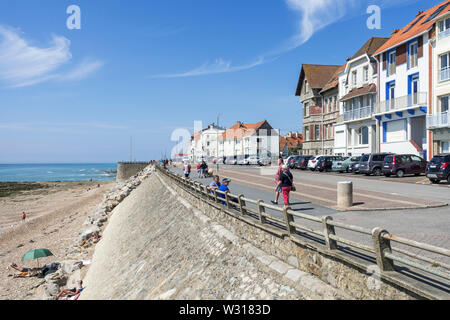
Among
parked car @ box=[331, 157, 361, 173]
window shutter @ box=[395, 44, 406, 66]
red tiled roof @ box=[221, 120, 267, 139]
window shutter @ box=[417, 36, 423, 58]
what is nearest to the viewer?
window shutter @ box=[417, 36, 423, 58]

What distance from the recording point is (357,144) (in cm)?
4038

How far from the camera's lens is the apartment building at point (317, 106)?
47.0 meters

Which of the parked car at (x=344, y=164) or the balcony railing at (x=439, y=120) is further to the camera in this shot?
the parked car at (x=344, y=164)

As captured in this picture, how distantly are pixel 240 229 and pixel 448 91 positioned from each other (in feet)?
77.8

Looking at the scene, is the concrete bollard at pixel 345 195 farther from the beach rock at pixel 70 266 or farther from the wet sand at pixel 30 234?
the wet sand at pixel 30 234

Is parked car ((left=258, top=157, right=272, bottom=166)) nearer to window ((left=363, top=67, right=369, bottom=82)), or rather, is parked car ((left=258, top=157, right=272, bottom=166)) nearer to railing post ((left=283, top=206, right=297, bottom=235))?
window ((left=363, top=67, right=369, bottom=82))

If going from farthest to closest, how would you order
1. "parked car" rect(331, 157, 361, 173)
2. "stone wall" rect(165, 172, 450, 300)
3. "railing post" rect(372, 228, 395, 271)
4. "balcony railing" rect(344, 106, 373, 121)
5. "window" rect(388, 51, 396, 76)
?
1. "balcony railing" rect(344, 106, 373, 121)
2. "window" rect(388, 51, 396, 76)
3. "parked car" rect(331, 157, 361, 173)
4. "railing post" rect(372, 228, 395, 271)
5. "stone wall" rect(165, 172, 450, 300)

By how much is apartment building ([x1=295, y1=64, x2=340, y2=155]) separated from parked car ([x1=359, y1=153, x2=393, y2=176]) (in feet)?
58.8

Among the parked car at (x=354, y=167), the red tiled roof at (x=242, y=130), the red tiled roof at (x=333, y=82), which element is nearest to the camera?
the parked car at (x=354, y=167)

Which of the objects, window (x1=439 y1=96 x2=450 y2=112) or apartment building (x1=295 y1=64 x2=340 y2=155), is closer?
window (x1=439 y1=96 x2=450 y2=112)

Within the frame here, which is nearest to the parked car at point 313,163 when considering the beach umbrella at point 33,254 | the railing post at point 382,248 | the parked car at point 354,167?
the parked car at point 354,167

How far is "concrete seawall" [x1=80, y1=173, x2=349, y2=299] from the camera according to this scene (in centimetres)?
700

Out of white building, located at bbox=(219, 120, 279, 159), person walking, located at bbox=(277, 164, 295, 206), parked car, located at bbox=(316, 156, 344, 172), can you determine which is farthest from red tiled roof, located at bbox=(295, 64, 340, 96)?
person walking, located at bbox=(277, 164, 295, 206)

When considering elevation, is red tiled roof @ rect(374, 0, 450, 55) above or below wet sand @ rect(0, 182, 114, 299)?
above
